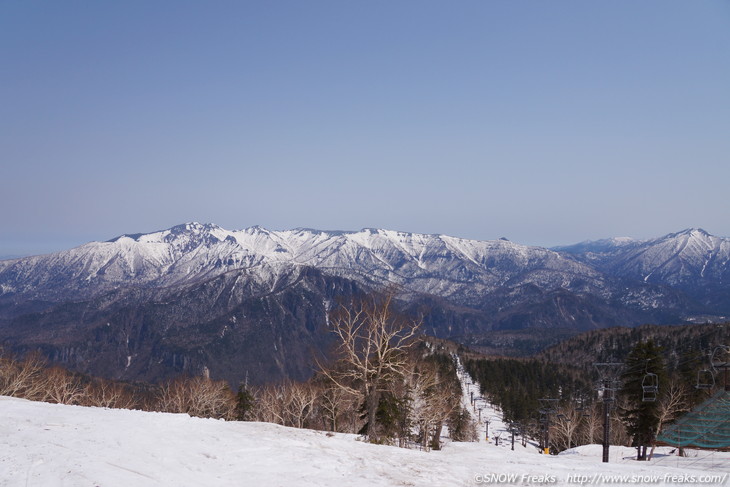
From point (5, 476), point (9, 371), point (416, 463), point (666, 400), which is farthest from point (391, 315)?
point (9, 371)

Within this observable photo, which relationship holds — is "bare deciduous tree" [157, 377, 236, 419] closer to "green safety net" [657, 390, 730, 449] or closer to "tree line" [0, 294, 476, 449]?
"tree line" [0, 294, 476, 449]

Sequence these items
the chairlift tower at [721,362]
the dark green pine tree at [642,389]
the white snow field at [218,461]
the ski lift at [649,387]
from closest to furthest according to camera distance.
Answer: the white snow field at [218,461]
the chairlift tower at [721,362]
the ski lift at [649,387]
the dark green pine tree at [642,389]

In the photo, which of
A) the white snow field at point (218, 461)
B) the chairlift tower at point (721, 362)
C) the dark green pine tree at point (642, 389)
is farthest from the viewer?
the dark green pine tree at point (642, 389)

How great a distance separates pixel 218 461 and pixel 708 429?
24.8m

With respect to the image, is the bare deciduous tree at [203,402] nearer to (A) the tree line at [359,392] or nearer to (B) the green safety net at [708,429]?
(A) the tree line at [359,392]

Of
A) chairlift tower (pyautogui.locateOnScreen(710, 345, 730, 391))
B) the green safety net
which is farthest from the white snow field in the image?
chairlift tower (pyautogui.locateOnScreen(710, 345, 730, 391))

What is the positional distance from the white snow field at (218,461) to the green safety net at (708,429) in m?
4.10

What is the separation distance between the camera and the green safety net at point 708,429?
2270 cm

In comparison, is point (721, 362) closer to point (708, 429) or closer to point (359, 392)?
point (708, 429)

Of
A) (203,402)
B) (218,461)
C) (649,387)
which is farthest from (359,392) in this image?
(203,402)

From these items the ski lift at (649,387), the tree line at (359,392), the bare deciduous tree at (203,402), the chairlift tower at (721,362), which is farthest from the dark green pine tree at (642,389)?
the bare deciduous tree at (203,402)

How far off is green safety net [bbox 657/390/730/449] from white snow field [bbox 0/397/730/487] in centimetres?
410

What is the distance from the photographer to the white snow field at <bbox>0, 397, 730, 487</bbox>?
12.5 metres

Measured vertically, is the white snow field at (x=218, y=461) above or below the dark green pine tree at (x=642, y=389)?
above
